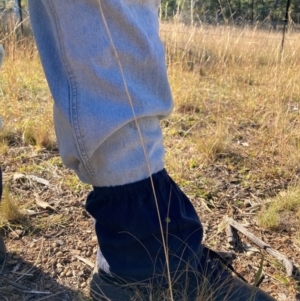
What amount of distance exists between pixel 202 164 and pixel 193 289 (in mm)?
903

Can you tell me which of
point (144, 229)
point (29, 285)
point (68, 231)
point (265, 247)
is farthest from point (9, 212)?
point (265, 247)

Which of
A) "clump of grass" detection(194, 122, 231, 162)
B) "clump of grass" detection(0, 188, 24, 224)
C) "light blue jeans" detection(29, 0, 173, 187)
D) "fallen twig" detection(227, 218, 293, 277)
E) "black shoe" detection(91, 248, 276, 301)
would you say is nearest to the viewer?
"light blue jeans" detection(29, 0, 173, 187)

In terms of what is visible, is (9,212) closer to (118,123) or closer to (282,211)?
(118,123)

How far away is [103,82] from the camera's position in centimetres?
84

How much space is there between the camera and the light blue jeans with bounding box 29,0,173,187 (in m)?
0.83

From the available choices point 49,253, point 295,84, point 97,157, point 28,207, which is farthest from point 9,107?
point 97,157

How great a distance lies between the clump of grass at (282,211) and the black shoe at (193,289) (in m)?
0.44

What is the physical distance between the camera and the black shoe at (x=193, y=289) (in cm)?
97

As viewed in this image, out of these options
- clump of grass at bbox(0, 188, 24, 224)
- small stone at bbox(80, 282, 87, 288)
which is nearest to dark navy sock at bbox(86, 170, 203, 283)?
small stone at bbox(80, 282, 87, 288)

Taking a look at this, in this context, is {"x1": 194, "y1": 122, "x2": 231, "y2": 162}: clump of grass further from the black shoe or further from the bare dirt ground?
the black shoe

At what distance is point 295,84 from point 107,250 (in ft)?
6.30

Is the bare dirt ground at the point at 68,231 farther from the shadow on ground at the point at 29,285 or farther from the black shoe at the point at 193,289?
the black shoe at the point at 193,289

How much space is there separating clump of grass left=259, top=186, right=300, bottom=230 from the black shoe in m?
0.44

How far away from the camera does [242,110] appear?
2.56 metres
